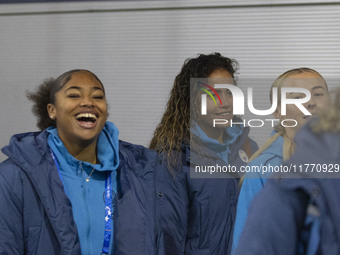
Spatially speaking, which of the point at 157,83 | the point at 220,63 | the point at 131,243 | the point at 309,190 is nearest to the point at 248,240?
the point at 309,190

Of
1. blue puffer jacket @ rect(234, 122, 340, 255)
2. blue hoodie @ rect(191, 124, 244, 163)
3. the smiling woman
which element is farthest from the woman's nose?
blue puffer jacket @ rect(234, 122, 340, 255)

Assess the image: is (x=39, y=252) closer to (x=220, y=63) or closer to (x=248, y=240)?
(x=248, y=240)

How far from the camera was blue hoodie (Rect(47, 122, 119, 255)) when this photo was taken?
2.32m

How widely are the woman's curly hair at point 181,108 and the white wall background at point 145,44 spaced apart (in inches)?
55.8

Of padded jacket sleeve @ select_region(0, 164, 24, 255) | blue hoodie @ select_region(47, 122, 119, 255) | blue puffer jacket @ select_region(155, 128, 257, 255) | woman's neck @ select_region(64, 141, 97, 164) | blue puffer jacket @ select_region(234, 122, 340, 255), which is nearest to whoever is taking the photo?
blue puffer jacket @ select_region(234, 122, 340, 255)

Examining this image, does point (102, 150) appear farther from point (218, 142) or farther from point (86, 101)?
point (218, 142)

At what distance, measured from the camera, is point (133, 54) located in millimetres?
4793

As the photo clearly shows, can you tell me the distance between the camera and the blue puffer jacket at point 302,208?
1292 millimetres

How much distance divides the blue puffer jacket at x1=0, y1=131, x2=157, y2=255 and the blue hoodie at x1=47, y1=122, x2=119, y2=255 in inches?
1.6

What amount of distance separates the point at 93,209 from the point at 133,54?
8.55ft

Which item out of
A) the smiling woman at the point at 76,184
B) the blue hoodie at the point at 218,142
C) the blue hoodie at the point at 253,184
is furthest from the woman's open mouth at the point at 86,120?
the blue hoodie at the point at 253,184

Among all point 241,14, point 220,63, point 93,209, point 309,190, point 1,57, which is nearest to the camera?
point 309,190

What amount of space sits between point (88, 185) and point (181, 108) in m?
0.91

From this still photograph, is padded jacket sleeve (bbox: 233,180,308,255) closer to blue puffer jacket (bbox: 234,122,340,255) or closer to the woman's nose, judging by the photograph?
blue puffer jacket (bbox: 234,122,340,255)
